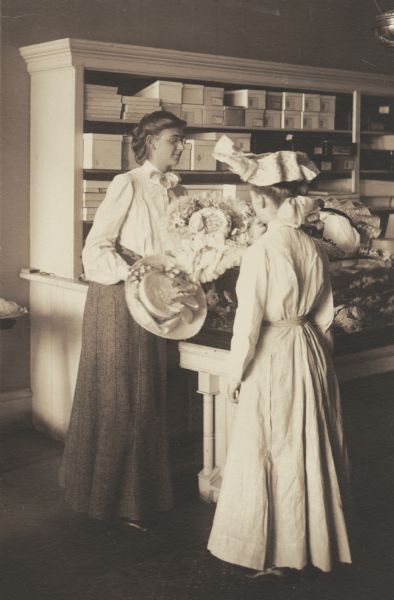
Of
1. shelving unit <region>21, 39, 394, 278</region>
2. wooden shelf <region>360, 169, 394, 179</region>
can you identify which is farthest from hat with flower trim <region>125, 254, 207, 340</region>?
wooden shelf <region>360, 169, 394, 179</region>

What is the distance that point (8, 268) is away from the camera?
16.5 ft

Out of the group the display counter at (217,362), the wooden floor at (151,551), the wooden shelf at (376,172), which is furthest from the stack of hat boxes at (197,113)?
the wooden floor at (151,551)

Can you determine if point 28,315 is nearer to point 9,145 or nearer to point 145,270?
point 9,145

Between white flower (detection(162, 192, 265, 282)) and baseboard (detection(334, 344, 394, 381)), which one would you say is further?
baseboard (detection(334, 344, 394, 381))

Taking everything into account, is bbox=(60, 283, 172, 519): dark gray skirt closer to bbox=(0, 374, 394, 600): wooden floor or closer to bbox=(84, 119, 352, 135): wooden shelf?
bbox=(0, 374, 394, 600): wooden floor

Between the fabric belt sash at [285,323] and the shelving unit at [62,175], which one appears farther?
the shelving unit at [62,175]

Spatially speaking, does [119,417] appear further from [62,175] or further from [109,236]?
[62,175]

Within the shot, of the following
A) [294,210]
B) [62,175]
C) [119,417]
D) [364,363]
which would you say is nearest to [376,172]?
[62,175]

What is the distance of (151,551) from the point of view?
3355 millimetres

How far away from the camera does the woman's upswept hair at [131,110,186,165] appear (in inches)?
142

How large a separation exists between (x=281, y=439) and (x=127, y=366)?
0.94 m

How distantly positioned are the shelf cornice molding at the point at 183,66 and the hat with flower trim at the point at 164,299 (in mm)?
1779

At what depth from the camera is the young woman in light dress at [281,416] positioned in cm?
286

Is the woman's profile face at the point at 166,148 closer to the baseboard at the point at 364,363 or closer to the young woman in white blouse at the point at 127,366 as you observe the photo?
the young woman in white blouse at the point at 127,366
